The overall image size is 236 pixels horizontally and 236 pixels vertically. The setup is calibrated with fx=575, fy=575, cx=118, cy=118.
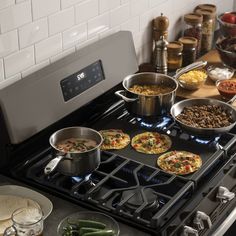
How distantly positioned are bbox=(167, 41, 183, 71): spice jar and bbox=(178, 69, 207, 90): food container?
82mm

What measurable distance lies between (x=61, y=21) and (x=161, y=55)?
0.61 m

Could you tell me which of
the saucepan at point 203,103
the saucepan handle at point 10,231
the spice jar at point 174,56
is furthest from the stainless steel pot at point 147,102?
the saucepan handle at point 10,231

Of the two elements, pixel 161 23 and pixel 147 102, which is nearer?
pixel 147 102

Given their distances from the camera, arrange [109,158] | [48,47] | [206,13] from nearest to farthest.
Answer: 1. [109,158]
2. [48,47]
3. [206,13]

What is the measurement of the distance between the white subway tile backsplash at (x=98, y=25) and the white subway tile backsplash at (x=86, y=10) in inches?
1.0

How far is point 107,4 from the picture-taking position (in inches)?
90.3

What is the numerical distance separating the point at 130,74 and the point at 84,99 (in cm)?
32

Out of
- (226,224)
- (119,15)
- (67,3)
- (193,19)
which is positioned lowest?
(226,224)

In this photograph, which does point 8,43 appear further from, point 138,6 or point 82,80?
point 138,6

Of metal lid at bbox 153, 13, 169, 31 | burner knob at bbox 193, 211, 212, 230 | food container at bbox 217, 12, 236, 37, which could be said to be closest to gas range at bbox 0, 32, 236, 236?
burner knob at bbox 193, 211, 212, 230

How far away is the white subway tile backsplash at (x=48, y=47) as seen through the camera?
200 cm

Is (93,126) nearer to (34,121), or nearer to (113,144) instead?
(113,144)

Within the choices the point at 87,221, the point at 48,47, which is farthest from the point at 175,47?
the point at 87,221

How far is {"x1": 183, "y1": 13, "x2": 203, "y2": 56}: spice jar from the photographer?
276 centimetres
